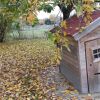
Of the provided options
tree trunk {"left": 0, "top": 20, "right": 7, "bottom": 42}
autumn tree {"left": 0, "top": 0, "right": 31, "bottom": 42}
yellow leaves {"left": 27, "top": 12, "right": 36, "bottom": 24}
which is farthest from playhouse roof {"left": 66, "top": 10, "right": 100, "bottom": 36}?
tree trunk {"left": 0, "top": 20, "right": 7, "bottom": 42}

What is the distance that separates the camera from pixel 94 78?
9.07 metres

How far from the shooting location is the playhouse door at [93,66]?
9000 millimetres

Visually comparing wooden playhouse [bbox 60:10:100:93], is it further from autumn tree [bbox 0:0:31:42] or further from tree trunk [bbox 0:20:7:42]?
tree trunk [bbox 0:20:7:42]

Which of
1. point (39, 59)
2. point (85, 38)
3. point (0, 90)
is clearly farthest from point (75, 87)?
point (39, 59)

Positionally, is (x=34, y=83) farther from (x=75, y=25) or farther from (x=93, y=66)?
(x=75, y=25)

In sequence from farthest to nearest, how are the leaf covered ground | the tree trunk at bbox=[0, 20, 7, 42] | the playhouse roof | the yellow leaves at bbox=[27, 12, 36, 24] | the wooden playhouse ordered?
the tree trunk at bbox=[0, 20, 7, 42] < the playhouse roof < the wooden playhouse < the leaf covered ground < the yellow leaves at bbox=[27, 12, 36, 24]

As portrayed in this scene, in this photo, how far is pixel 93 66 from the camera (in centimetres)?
909

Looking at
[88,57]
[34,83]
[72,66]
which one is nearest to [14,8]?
[88,57]

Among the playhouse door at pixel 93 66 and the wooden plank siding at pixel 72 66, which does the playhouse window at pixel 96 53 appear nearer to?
the playhouse door at pixel 93 66

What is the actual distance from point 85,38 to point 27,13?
5.01 m

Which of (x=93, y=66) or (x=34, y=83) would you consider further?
(x=34, y=83)

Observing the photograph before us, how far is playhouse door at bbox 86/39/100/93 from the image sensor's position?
900 cm

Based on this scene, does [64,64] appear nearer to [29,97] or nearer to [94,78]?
[94,78]

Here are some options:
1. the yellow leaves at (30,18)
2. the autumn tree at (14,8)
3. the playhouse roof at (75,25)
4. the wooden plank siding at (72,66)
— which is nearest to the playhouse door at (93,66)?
the wooden plank siding at (72,66)
